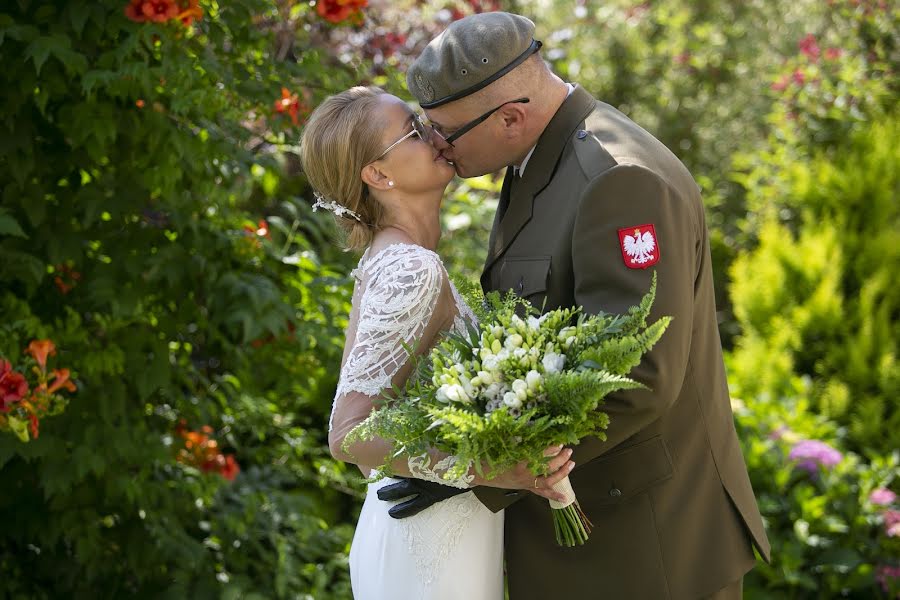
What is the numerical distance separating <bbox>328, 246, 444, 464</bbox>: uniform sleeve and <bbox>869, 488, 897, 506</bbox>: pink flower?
266cm

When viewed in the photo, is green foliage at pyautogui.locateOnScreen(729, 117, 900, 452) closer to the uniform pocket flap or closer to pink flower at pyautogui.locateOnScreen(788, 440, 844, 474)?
pink flower at pyautogui.locateOnScreen(788, 440, 844, 474)

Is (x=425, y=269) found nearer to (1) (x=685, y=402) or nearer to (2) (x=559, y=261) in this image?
(2) (x=559, y=261)

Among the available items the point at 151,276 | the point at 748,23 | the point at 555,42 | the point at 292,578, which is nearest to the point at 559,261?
the point at 151,276

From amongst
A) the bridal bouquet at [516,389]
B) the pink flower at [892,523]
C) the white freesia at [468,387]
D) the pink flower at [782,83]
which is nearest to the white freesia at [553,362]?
the bridal bouquet at [516,389]

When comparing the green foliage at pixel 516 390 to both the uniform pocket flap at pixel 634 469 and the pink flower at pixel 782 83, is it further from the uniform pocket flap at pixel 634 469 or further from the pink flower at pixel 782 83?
the pink flower at pixel 782 83

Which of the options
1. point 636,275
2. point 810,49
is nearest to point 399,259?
point 636,275

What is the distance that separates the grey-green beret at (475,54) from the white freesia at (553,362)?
726 millimetres

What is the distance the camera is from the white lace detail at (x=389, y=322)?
2.14m

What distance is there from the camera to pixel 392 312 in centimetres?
214

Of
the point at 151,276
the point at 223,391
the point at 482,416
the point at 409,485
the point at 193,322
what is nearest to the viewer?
the point at 482,416

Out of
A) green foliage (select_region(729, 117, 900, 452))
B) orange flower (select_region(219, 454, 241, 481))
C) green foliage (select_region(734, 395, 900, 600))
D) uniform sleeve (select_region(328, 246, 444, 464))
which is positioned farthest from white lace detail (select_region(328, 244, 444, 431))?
green foliage (select_region(729, 117, 900, 452))

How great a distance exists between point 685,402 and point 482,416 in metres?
0.63

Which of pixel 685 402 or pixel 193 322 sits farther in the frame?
pixel 193 322

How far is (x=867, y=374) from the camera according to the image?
4777mm
